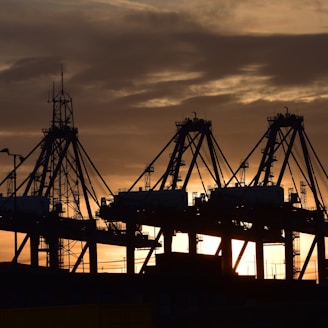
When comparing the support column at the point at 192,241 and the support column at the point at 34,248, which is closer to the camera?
the support column at the point at 192,241

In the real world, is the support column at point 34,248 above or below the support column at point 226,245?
above

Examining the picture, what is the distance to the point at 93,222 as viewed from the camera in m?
171

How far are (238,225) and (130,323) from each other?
351ft

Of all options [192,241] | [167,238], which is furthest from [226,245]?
[167,238]

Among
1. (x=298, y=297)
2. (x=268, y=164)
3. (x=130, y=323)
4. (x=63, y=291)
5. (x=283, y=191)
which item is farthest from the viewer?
(x=268, y=164)

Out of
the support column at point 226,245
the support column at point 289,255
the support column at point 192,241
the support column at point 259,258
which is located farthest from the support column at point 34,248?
the support column at point 289,255

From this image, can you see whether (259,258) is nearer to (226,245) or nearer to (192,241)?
(226,245)

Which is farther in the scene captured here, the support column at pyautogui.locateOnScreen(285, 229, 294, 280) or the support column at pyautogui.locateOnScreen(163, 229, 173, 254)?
the support column at pyautogui.locateOnScreen(163, 229, 173, 254)

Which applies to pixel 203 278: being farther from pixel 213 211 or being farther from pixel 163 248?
pixel 163 248

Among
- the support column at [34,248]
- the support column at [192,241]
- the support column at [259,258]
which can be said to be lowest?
the support column at [259,258]

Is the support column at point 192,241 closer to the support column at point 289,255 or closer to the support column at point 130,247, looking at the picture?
the support column at point 130,247

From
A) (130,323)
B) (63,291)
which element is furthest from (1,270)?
(130,323)

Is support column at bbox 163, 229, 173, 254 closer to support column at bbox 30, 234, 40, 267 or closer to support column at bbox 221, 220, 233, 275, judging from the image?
support column at bbox 221, 220, 233, 275

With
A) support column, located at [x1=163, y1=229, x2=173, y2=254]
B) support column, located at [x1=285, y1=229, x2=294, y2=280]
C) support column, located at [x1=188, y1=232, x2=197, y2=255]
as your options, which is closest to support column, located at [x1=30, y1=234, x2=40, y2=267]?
support column, located at [x1=163, y1=229, x2=173, y2=254]
